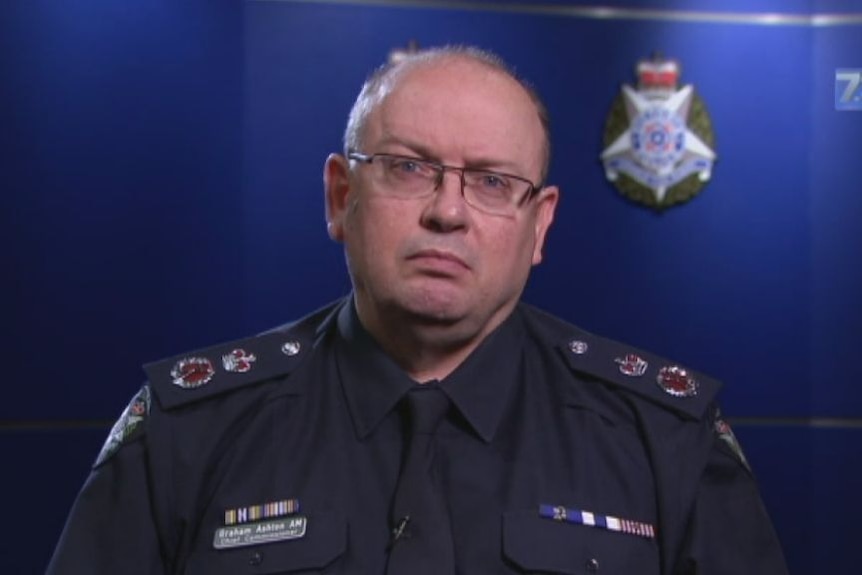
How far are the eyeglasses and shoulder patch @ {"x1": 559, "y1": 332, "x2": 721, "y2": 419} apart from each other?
235mm

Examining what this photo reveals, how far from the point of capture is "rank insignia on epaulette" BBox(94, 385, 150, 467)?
55.3 inches

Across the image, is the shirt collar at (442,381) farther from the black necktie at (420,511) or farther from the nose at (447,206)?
the nose at (447,206)

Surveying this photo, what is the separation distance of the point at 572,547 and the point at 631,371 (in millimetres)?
276

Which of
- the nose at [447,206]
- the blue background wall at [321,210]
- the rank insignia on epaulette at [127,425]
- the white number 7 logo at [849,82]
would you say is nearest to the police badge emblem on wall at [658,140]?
the blue background wall at [321,210]

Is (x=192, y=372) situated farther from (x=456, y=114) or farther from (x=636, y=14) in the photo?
(x=636, y=14)

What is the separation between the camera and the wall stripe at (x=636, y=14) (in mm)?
2732

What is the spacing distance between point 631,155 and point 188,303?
106 cm

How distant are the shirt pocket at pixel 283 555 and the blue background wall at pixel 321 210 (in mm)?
1352

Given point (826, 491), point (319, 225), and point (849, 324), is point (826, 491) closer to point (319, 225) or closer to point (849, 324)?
point (849, 324)

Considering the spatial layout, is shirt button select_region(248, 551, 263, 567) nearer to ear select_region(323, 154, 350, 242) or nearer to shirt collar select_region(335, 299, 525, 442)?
shirt collar select_region(335, 299, 525, 442)

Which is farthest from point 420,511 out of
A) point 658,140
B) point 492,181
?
point 658,140

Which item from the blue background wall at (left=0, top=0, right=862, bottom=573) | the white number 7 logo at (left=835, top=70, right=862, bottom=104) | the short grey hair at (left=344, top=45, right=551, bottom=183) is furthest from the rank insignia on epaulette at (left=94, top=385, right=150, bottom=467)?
the white number 7 logo at (left=835, top=70, right=862, bottom=104)

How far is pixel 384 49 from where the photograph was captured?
271 cm

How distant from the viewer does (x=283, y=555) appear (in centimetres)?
134
